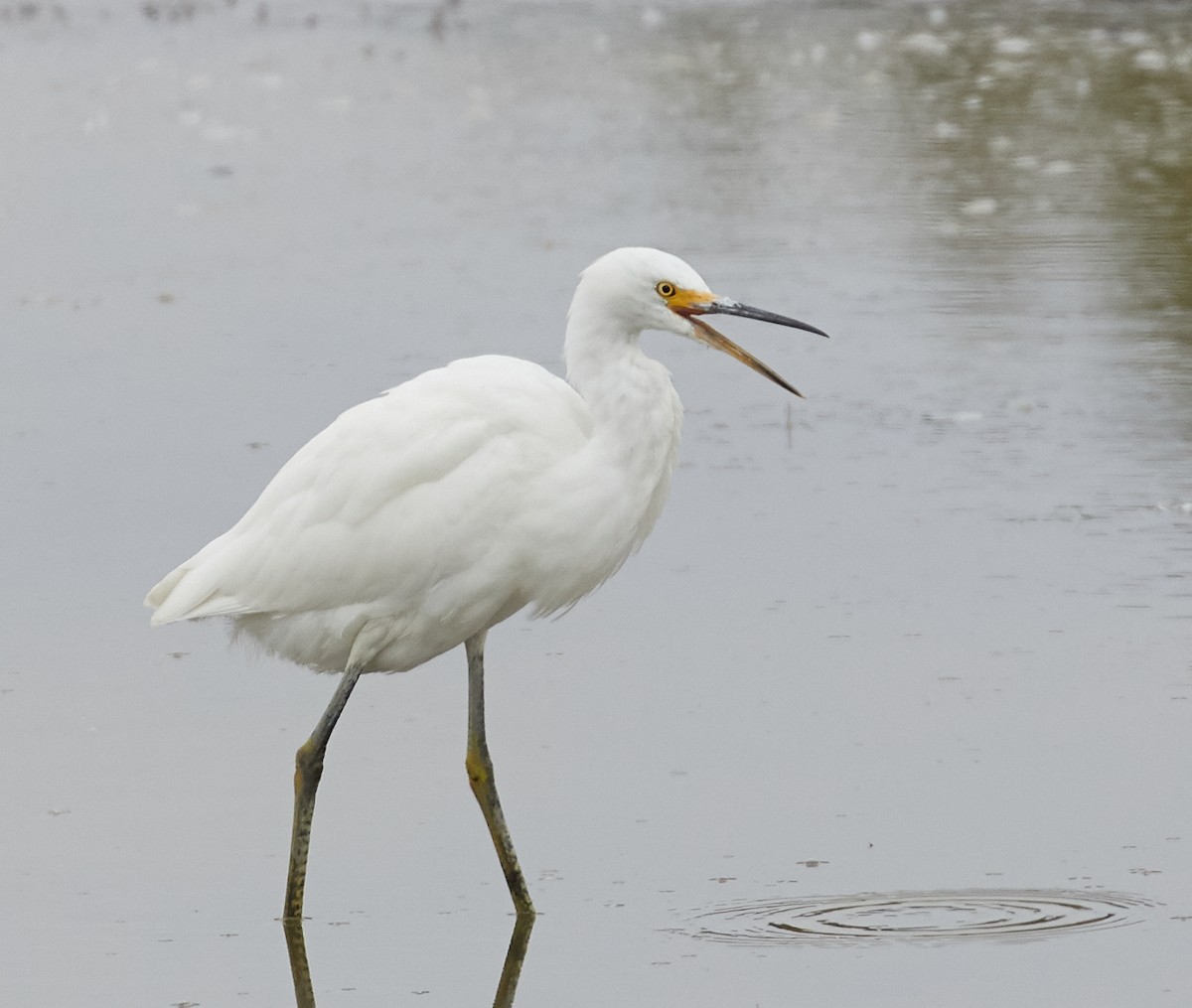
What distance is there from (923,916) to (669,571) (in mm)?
2562

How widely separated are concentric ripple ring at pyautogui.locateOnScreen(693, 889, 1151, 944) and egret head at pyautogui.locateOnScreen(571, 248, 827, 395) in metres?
1.07

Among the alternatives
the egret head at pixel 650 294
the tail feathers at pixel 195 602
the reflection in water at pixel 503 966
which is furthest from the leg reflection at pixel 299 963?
the egret head at pixel 650 294

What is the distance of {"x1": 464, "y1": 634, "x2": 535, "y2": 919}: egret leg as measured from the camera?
5070 millimetres

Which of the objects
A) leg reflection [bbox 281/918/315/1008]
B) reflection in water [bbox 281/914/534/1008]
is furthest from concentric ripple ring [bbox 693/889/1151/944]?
leg reflection [bbox 281/918/315/1008]

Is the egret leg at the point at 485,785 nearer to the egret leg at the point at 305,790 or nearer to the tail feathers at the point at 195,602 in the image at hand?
the egret leg at the point at 305,790

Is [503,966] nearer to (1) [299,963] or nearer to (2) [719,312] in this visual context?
(1) [299,963]

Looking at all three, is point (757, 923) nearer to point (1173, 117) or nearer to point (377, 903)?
point (377, 903)

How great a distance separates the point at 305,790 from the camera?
523cm

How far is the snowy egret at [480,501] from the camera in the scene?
5.19 meters

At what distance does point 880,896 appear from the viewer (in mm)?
4961

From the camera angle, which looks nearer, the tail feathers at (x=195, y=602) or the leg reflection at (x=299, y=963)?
the leg reflection at (x=299, y=963)

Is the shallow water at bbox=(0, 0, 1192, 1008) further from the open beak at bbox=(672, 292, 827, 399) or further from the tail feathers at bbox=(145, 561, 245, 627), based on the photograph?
the open beak at bbox=(672, 292, 827, 399)

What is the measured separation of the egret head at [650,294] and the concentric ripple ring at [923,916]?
1.07 metres

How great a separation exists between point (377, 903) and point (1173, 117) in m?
11.8
